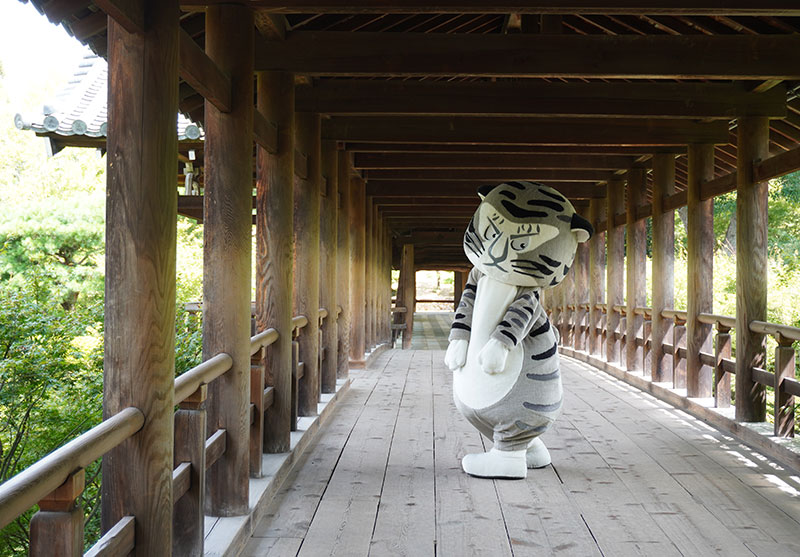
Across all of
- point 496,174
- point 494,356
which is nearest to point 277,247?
point 494,356

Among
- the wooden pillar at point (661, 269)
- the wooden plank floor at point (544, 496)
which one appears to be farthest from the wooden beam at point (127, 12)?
the wooden pillar at point (661, 269)

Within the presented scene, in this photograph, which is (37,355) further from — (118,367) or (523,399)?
(118,367)

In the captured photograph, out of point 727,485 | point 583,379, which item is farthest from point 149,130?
point 583,379

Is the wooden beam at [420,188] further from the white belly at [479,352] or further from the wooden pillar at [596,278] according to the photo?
the white belly at [479,352]

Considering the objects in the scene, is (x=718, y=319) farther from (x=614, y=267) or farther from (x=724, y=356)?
(x=614, y=267)

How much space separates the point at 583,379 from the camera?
9461 millimetres

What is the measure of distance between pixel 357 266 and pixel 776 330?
19.4 ft

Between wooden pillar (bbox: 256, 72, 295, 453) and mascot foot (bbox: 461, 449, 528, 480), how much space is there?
117 centimetres

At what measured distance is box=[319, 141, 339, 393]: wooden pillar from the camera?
7.28 metres

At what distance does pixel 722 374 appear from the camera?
6.60 metres

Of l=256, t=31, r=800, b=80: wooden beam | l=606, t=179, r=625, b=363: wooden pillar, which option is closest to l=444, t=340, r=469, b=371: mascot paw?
l=256, t=31, r=800, b=80: wooden beam

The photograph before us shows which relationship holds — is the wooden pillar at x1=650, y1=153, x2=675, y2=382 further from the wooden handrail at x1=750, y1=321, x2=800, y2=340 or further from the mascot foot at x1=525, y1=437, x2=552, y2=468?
the mascot foot at x1=525, y1=437, x2=552, y2=468

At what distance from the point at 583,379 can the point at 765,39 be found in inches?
209

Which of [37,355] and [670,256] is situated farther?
[670,256]
